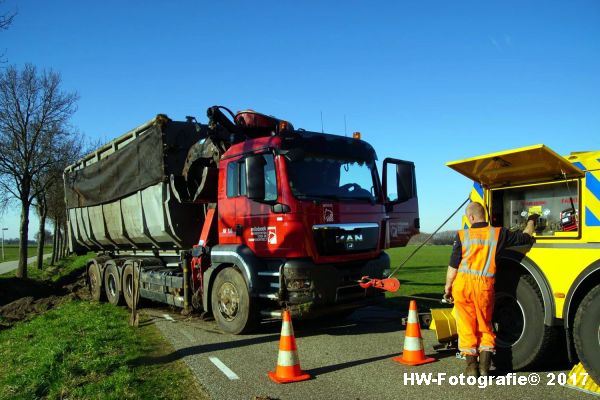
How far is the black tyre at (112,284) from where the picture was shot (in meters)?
12.0

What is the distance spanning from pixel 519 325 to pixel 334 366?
84.7 inches

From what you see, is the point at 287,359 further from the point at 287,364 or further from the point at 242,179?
the point at 242,179

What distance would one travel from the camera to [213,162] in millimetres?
9023

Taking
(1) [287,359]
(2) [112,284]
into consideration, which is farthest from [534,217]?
(2) [112,284]

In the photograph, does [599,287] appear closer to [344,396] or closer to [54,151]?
[344,396]

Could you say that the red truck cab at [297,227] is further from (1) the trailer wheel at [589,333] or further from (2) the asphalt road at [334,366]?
(1) the trailer wheel at [589,333]

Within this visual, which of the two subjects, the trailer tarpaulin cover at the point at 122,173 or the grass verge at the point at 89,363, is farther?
the trailer tarpaulin cover at the point at 122,173

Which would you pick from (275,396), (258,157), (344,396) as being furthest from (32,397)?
(258,157)

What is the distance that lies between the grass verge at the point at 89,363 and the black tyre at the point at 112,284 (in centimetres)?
168

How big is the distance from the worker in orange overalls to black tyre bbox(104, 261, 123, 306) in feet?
29.9

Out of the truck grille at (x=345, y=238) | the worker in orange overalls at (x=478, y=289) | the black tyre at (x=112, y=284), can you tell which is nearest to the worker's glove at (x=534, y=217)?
the worker in orange overalls at (x=478, y=289)

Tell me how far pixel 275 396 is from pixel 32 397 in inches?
105

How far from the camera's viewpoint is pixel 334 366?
5859 mm

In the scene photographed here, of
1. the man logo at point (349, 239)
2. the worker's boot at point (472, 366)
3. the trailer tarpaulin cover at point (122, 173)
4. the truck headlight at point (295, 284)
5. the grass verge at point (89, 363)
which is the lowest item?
the grass verge at point (89, 363)
